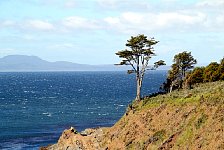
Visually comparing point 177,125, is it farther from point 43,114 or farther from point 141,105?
point 43,114

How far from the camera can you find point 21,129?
3698 inches

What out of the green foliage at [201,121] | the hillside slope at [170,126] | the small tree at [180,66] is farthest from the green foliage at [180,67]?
the green foliage at [201,121]

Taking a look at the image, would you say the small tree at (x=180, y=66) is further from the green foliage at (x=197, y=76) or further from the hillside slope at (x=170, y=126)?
the hillside slope at (x=170, y=126)

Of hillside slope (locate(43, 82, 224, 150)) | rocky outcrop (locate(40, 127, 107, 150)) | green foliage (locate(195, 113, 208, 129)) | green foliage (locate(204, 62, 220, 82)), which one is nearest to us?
hillside slope (locate(43, 82, 224, 150))

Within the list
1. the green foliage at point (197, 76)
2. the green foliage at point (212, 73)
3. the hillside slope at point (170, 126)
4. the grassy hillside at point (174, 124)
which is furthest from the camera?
the green foliage at point (197, 76)

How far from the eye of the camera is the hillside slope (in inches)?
1521

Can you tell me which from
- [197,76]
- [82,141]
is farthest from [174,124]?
[197,76]

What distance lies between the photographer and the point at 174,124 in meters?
42.3

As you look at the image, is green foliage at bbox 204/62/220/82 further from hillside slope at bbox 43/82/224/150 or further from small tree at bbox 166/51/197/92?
hillside slope at bbox 43/82/224/150

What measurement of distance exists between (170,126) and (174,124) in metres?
0.47

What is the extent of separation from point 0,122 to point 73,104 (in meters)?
43.6

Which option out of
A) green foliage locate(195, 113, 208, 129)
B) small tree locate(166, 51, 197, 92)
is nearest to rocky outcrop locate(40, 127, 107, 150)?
green foliage locate(195, 113, 208, 129)

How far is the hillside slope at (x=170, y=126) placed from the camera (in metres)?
38.6

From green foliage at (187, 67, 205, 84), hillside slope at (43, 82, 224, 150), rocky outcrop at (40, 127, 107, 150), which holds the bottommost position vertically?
rocky outcrop at (40, 127, 107, 150)
